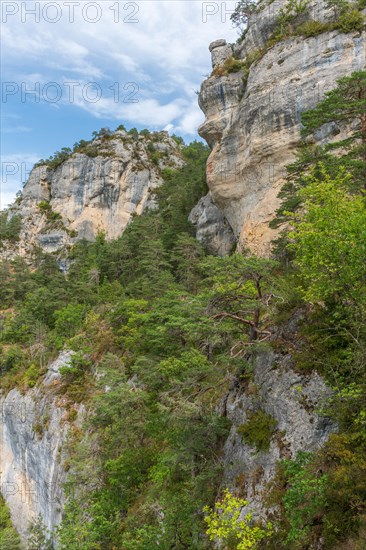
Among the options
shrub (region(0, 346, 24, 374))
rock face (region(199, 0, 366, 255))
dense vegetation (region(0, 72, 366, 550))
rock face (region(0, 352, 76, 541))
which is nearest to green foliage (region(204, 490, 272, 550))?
dense vegetation (region(0, 72, 366, 550))

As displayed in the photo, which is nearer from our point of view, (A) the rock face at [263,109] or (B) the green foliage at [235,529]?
(B) the green foliage at [235,529]

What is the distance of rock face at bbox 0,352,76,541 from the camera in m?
20.8

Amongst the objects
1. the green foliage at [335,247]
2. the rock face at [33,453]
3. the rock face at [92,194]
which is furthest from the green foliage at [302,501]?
the rock face at [92,194]

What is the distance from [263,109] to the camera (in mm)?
26750

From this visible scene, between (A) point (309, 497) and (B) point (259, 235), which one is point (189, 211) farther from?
(A) point (309, 497)

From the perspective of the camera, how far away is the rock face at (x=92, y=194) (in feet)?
193

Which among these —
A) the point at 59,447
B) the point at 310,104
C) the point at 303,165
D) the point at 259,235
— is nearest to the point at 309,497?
the point at 303,165

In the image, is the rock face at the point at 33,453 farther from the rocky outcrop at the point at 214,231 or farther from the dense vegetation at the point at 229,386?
the rocky outcrop at the point at 214,231

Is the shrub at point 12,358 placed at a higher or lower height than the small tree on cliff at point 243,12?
lower

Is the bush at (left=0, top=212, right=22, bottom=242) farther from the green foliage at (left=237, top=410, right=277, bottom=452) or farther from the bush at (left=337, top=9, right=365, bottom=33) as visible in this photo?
the green foliage at (left=237, top=410, right=277, bottom=452)

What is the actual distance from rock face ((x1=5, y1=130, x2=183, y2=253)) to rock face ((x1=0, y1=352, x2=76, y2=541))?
1367 inches

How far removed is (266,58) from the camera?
92.7 ft

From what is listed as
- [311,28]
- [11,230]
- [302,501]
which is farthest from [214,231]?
[11,230]

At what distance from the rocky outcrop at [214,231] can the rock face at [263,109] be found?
2239mm
